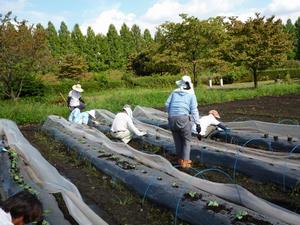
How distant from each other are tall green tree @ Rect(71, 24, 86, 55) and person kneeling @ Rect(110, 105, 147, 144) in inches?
1464

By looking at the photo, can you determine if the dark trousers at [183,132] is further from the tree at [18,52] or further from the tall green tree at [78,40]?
the tall green tree at [78,40]

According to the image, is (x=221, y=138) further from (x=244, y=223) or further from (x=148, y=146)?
(x=244, y=223)

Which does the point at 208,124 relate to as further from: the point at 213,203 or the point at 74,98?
the point at 74,98

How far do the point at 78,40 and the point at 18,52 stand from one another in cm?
2972

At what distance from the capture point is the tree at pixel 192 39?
2025cm

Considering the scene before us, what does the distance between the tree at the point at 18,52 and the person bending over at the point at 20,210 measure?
1480 cm

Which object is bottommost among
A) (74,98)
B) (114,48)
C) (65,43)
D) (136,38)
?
(74,98)

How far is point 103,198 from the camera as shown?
5.04 meters

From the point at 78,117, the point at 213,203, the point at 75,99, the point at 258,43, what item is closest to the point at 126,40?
the point at 258,43

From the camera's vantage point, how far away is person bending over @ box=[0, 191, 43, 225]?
2693 millimetres

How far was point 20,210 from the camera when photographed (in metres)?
2.69

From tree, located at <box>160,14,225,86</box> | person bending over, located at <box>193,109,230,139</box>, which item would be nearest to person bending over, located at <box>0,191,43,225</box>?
person bending over, located at <box>193,109,230,139</box>

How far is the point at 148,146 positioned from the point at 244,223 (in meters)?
4.91

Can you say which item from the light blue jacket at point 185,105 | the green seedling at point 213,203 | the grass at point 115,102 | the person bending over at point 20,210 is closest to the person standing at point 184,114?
the light blue jacket at point 185,105
